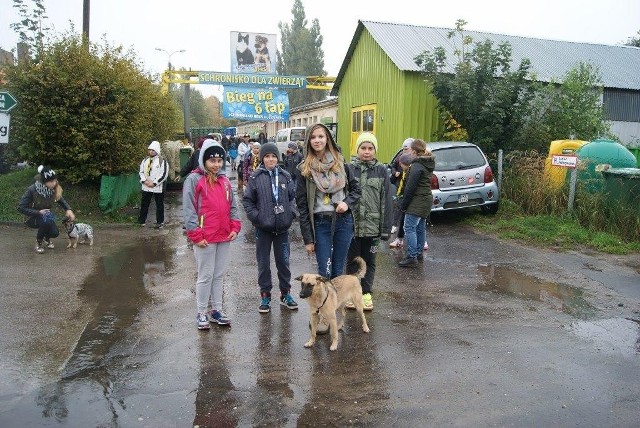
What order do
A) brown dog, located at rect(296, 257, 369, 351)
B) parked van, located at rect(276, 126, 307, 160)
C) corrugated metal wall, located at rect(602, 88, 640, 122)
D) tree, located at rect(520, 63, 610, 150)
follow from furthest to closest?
1. parked van, located at rect(276, 126, 307, 160)
2. corrugated metal wall, located at rect(602, 88, 640, 122)
3. tree, located at rect(520, 63, 610, 150)
4. brown dog, located at rect(296, 257, 369, 351)

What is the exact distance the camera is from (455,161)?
11.1 m

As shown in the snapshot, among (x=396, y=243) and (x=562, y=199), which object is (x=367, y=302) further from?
(x=562, y=199)

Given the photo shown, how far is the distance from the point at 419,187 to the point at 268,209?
9.62 feet

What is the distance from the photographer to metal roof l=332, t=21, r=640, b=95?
16688mm

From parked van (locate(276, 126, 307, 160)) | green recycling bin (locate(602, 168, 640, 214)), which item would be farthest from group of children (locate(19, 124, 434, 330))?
parked van (locate(276, 126, 307, 160))

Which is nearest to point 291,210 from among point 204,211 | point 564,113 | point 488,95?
point 204,211

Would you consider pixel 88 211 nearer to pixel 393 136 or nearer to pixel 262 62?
pixel 393 136

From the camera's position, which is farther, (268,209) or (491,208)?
(491,208)

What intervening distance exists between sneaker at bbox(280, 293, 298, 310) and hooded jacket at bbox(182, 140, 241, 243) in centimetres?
107

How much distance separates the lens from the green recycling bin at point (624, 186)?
966 centimetres

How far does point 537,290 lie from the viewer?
6.86m

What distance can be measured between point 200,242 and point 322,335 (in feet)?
4.76

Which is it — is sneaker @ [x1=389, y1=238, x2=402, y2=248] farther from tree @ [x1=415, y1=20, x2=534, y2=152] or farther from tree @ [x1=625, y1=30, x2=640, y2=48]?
tree @ [x1=625, y1=30, x2=640, y2=48]

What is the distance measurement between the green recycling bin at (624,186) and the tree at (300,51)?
56.9 m
